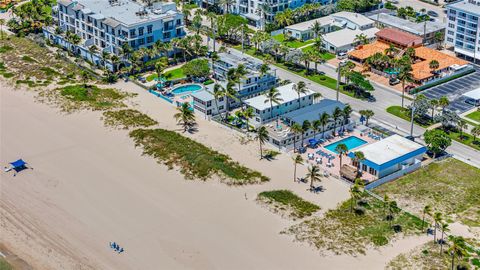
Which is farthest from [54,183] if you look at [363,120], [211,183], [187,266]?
[363,120]

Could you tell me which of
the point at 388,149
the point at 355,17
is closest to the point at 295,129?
the point at 388,149

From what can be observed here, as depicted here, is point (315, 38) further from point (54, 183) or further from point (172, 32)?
point (54, 183)

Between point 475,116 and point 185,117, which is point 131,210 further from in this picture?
point 475,116

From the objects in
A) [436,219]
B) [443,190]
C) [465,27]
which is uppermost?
[465,27]

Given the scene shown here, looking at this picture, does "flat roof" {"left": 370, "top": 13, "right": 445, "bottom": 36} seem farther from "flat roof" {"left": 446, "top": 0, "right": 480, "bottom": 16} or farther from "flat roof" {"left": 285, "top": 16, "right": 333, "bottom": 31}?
"flat roof" {"left": 285, "top": 16, "right": 333, "bottom": 31}

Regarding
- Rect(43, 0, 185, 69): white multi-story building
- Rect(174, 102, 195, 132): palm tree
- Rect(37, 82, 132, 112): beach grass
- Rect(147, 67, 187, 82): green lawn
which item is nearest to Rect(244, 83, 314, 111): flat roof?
Rect(174, 102, 195, 132): palm tree

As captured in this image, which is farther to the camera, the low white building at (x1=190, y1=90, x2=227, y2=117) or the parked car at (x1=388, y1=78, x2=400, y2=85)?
the parked car at (x1=388, y1=78, x2=400, y2=85)

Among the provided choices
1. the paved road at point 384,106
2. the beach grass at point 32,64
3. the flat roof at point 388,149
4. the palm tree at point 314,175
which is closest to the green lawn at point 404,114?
the paved road at point 384,106
